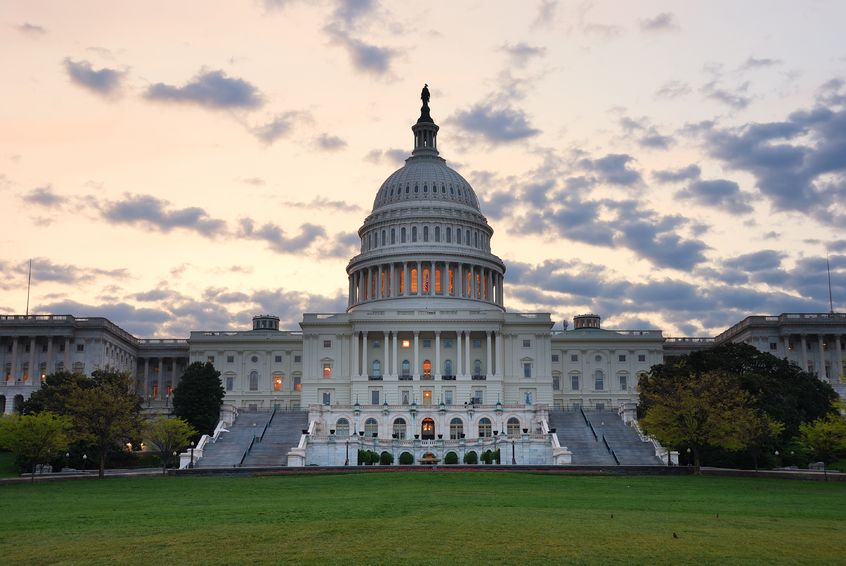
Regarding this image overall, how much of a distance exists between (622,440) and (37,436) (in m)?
53.2

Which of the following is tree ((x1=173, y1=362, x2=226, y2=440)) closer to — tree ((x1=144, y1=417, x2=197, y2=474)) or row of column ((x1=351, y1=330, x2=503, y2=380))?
tree ((x1=144, y1=417, x2=197, y2=474))

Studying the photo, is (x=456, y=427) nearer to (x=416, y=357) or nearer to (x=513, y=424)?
(x=513, y=424)

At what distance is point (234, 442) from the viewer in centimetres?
9506

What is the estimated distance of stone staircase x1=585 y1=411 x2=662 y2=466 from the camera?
87.9 meters

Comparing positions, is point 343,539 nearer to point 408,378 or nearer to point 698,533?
point 698,533

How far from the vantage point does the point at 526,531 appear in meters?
28.0

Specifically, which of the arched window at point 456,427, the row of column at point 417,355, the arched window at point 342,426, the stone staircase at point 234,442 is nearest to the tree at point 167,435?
the stone staircase at point 234,442

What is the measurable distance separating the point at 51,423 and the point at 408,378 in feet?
198

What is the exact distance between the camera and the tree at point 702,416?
72.0 m

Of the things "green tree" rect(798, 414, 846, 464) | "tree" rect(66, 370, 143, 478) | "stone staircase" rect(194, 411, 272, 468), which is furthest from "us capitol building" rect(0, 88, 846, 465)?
"green tree" rect(798, 414, 846, 464)

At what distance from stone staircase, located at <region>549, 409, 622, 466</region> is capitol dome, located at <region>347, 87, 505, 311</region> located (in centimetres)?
3551

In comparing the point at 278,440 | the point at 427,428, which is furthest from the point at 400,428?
the point at 278,440

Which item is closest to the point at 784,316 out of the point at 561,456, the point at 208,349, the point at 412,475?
the point at 561,456

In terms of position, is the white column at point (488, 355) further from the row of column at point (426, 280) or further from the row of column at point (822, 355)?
the row of column at point (822, 355)
